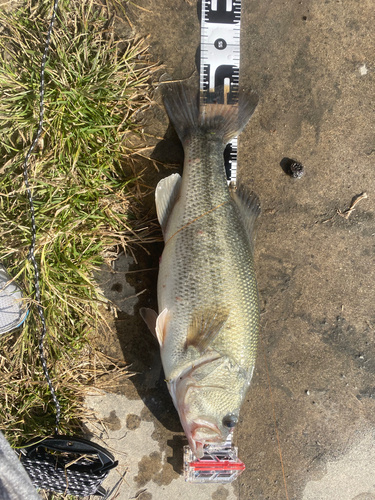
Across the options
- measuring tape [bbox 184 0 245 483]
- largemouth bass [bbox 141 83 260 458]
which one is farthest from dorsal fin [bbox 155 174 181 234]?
measuring tape [bbox 184 0 245 483]

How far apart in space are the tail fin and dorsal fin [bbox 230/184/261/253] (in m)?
0.41

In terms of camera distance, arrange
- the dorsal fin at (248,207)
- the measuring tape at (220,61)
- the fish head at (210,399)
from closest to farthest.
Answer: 1. the fish head at (210,399)
2. the dorsal fin at (248,207)
3. the measuring tape at (220,61)

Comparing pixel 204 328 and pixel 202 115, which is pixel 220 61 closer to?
pixel 202 115

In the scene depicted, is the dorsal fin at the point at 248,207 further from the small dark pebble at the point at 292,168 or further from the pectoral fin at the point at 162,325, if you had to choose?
the pectoral fin at the point at 162,325

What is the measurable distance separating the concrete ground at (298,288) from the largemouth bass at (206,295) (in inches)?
15.3

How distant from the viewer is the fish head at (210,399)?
1.92 meters

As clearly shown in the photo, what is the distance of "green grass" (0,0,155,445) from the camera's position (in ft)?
7.08

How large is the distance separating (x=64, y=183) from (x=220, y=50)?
5.23 feet

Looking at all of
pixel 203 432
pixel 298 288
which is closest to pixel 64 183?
pixel 203 432

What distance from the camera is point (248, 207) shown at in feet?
7.53

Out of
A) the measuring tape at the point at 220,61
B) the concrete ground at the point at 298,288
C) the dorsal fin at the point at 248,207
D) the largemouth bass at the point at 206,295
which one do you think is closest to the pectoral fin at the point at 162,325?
the largemouth bass at the point at 206,295

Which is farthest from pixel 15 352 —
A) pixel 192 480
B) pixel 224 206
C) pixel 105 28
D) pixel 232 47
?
pixel 232 47

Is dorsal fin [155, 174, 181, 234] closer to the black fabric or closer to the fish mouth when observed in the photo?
the fish mouth

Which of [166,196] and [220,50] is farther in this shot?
[220,50]
